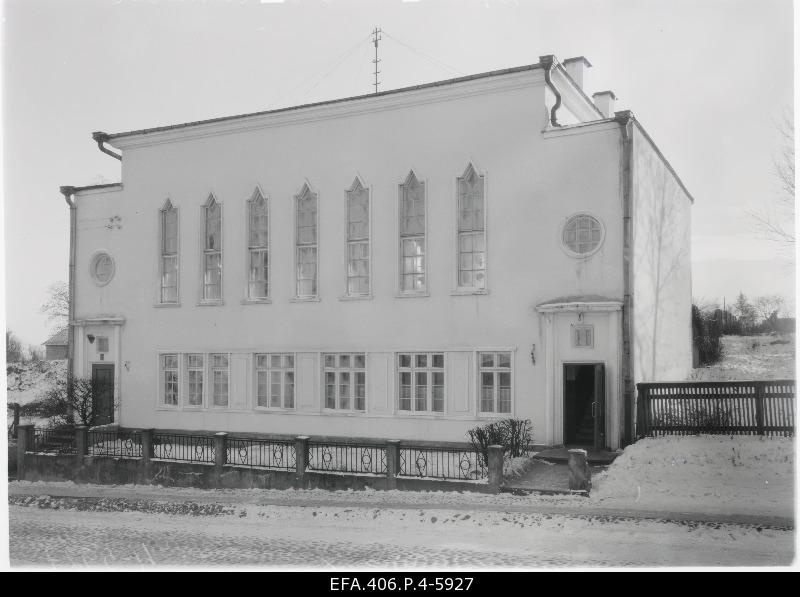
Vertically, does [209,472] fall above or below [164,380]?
below

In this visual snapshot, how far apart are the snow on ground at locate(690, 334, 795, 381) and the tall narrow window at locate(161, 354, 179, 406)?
526 inches

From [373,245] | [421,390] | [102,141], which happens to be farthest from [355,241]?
[102,141]

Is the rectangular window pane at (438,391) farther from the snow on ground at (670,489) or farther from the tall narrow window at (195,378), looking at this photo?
the tall narrow window at (195,378)

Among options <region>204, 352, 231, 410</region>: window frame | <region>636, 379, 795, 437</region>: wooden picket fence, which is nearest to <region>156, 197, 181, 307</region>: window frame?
<region>204, 352, 231, 410</region>: window frame

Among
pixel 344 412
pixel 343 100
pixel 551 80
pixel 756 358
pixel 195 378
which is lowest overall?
pixel 344 412

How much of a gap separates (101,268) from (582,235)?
42.3 feet

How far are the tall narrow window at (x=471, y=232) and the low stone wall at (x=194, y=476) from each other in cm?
514

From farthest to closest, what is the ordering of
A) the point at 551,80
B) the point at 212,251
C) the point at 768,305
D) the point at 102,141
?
the point at 102,141, the point at 212,251, the point at 551,80, the point at 768,305

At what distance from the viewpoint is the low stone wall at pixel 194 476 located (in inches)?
522

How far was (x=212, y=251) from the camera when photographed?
19.4 metres

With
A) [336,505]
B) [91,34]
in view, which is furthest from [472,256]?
[91,34]

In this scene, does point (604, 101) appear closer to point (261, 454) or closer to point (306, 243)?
point (306, 243)

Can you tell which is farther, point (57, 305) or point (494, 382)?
point (57, 305)
